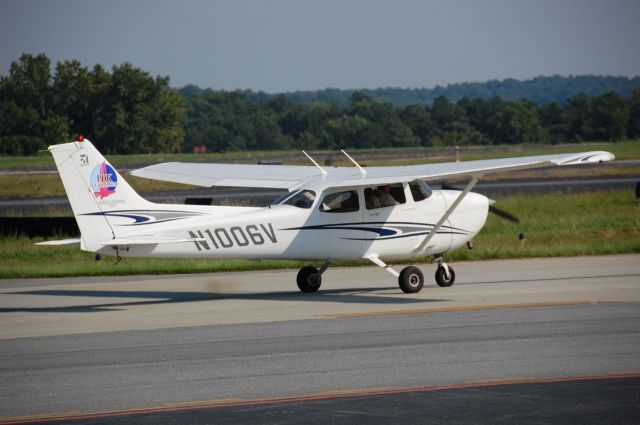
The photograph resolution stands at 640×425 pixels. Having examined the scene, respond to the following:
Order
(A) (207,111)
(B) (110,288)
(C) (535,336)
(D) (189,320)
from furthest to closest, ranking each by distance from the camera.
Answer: (A) (207,111)
(B) (110,288)
(D) (189,320)
(C) (535,336)

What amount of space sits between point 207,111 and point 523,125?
45.7 metres

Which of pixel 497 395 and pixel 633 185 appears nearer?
pixel 497 395

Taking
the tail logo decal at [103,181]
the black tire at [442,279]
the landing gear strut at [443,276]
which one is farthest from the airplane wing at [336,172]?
the tail logo decal at [103,181]

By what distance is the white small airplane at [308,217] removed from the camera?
53.4 feet

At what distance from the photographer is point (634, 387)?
10.7m

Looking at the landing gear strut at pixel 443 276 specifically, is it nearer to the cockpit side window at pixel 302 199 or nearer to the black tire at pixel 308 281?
the black tire at pixel 308 281

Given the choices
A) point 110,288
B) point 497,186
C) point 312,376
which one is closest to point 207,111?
point 497,186

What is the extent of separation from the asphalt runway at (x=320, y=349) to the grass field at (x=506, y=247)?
104 inches

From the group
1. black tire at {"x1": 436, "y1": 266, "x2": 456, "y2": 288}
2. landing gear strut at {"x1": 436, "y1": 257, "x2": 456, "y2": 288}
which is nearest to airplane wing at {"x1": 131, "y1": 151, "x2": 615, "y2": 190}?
landing gear strut at {"x1": 436, "y1": 257, "x2": 456, "y2": 288}

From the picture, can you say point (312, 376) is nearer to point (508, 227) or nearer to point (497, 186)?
point (508, 227)

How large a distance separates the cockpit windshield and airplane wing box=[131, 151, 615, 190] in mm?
343

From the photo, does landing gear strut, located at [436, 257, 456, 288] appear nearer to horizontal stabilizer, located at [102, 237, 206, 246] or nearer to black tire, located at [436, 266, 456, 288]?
black tire, located at [436, 266, 456, 288]

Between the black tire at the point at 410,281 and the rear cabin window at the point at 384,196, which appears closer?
the black tire at the point at 410,281

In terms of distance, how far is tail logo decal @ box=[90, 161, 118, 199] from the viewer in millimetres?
16328
